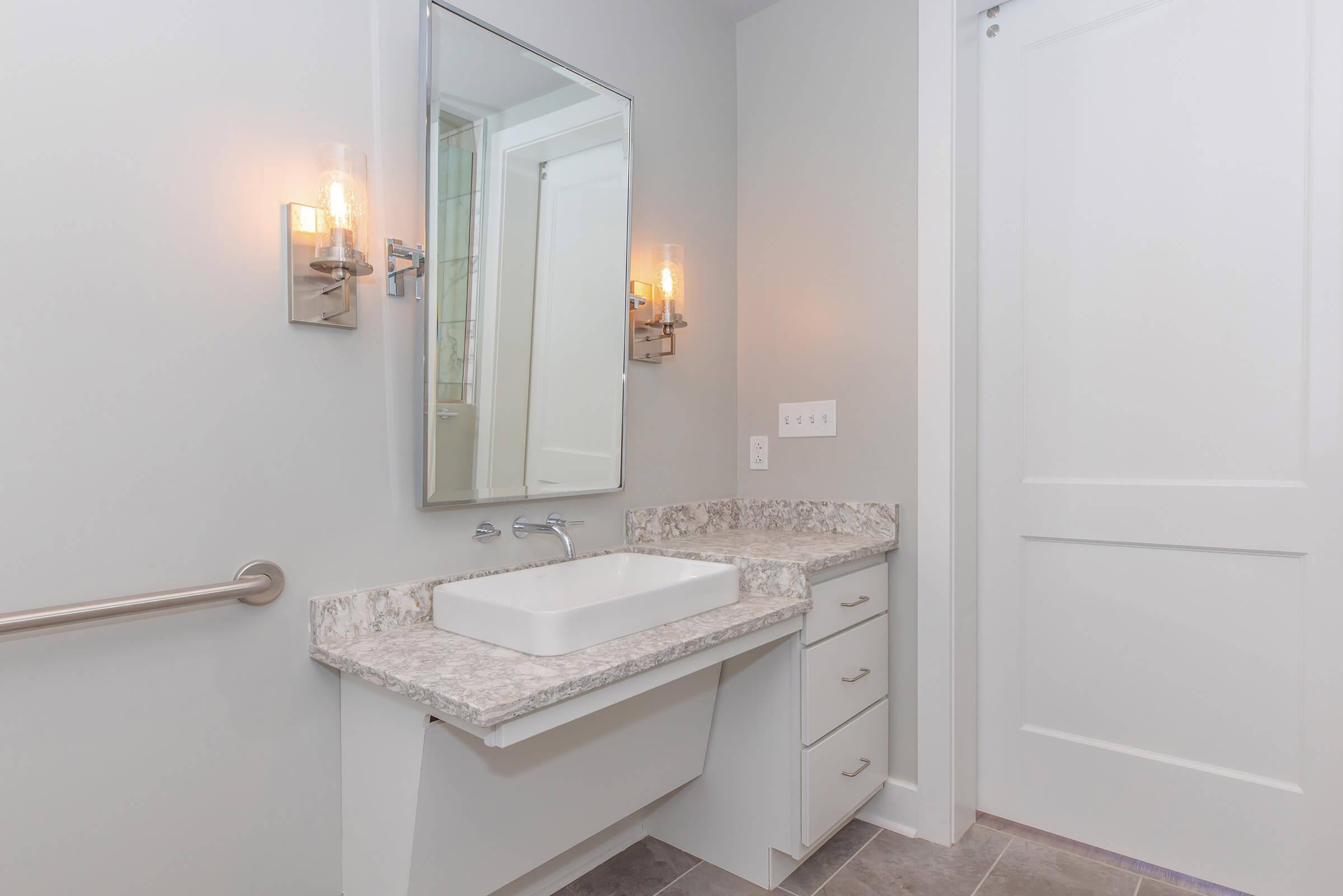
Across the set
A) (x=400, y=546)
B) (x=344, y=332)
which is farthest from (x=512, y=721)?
(x=344, y=332)

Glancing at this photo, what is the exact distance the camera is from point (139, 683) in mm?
Answer: 1127

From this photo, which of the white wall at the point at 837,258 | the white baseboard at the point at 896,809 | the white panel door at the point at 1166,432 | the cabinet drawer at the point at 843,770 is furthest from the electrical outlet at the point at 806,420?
the white baseboard at the point at 896,809

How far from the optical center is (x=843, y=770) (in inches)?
71.4

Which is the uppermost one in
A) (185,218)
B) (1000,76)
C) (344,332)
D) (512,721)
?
(1000,76)

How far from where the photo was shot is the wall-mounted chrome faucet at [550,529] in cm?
168

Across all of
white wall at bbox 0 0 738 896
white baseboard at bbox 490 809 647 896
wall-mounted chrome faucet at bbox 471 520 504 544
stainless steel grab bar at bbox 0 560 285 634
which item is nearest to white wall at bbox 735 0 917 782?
white baseboard at bbox 490 809 647 896

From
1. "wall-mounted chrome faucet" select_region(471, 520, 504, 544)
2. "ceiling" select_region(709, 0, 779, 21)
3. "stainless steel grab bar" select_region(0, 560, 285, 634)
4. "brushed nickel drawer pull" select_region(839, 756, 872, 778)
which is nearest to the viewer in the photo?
"stainless steel grab bar" select_region(0, 560, 285, 634)

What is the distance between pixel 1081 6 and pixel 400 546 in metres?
2.17

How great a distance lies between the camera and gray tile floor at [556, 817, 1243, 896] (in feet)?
5.62

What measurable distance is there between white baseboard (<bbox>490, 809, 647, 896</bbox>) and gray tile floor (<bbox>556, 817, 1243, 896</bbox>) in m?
0.02

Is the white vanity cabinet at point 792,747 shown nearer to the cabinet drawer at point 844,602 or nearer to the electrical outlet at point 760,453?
the cabinet drawer at point 844,602

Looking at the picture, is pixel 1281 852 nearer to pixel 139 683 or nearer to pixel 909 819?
pixel 909 819

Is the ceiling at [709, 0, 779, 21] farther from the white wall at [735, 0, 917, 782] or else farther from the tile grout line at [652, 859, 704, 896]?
the tile grout line at [652, 859, 704, 896]

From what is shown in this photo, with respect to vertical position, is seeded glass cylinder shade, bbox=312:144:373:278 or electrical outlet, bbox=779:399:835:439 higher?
seeded glass cylinder shade, bbox=312:144:373:278
